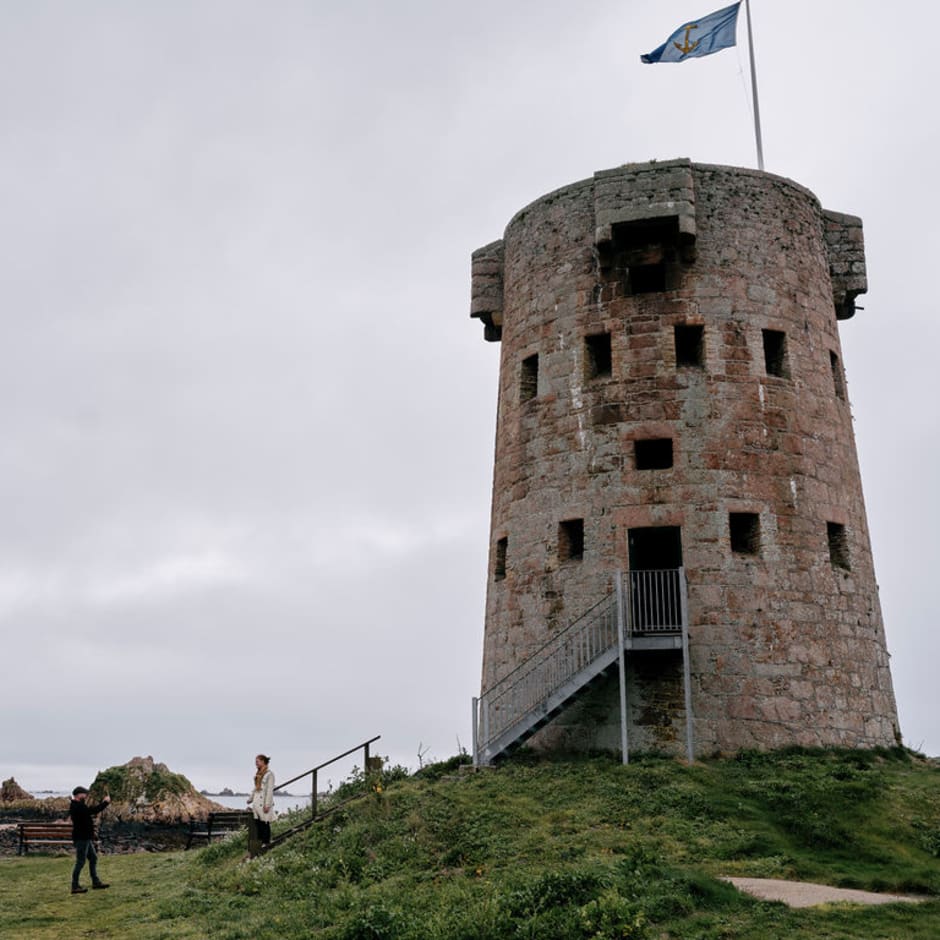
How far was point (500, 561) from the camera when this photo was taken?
20.8 metres

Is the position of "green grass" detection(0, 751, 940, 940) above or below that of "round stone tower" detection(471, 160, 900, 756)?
below

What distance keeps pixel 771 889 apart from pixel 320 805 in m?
9.98

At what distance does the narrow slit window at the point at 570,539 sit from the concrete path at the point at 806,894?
846 cm

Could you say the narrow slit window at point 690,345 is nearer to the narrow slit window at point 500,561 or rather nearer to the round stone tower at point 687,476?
the round stone tower at point 687,476

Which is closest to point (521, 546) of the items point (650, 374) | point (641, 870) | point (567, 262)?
point (650, 374)

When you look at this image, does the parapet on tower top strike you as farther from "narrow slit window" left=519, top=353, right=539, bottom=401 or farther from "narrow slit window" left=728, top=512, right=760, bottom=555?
"narrow slit window" left=728, top=512, right=760, bottom=555

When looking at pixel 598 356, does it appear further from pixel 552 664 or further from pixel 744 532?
pixel 552 664

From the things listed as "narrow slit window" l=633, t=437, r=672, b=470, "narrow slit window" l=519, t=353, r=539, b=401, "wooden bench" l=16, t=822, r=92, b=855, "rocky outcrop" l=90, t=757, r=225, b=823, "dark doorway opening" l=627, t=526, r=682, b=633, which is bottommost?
"wooden bench" l=16, t=822, r=92, b=855

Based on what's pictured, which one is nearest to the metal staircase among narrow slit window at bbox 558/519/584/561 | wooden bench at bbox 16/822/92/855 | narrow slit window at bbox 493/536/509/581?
narrow slit window at bbox 558/519/584/561

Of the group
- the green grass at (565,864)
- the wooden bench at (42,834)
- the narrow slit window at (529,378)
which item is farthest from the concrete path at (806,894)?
the wooden bench at (42,834)

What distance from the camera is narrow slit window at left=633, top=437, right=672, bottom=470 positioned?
18875 millimetres

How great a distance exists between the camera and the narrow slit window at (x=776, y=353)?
19562 millimetres

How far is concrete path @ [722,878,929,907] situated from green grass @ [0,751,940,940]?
245mm

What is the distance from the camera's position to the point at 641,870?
437 inches
